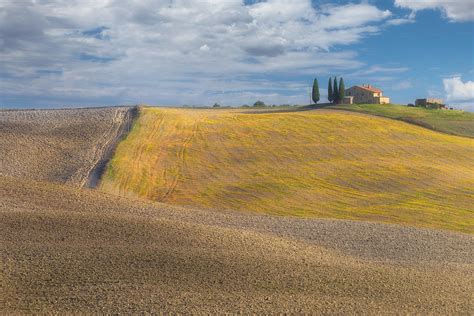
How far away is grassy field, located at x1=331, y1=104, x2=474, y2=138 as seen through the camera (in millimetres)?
63000

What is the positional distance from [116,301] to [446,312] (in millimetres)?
7953

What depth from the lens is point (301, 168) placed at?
132ft

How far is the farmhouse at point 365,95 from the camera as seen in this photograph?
9681 cm

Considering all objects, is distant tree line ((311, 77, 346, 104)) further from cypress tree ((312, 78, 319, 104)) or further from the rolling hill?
the rolling hill

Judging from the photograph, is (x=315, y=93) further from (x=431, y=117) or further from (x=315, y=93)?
(x=431, y=117)

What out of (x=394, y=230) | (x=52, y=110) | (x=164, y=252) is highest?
(x=52, y=110)

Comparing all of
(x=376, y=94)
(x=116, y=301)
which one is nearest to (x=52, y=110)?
(x=116, y=301)

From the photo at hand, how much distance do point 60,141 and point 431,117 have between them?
2013 inches

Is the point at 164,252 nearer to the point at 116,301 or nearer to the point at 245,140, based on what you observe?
the point at 116,301

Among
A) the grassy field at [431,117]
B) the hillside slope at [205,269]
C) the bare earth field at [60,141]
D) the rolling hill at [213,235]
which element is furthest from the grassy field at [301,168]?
the hillside slope at [205,269]

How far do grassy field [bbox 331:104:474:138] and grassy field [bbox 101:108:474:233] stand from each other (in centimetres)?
501

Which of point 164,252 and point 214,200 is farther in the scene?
point 214,200

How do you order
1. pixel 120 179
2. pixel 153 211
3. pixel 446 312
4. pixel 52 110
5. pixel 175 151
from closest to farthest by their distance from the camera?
pixel 446 312 < pixel 153 211 < pixel 120 179 < pixel 175 151 < pixel 52 110

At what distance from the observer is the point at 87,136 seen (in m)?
45.9
